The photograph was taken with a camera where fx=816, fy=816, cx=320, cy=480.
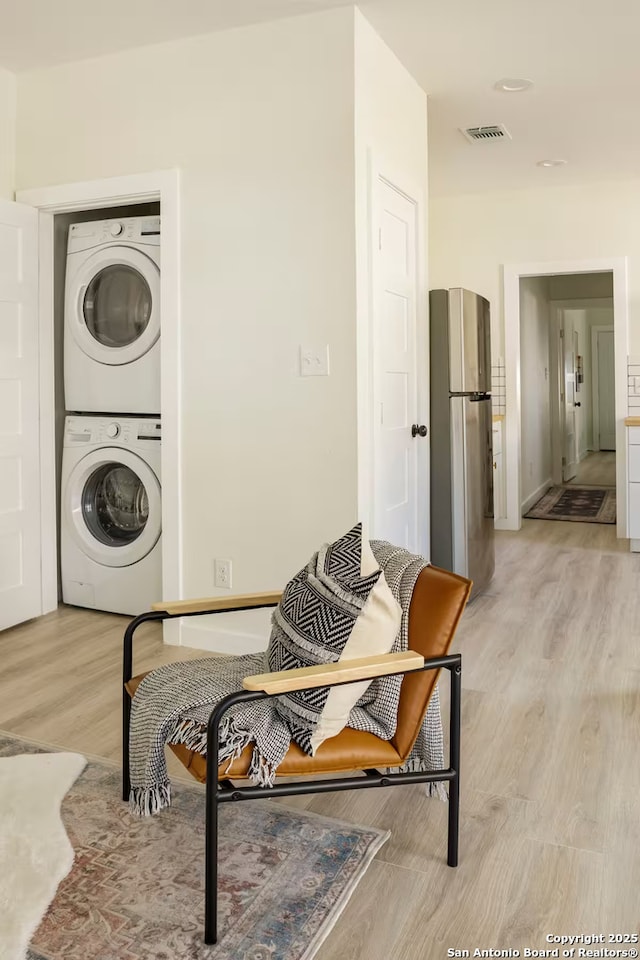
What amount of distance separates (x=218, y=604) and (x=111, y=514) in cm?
221

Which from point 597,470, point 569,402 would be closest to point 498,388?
point 569,402

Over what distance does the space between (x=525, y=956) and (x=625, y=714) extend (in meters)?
1.41

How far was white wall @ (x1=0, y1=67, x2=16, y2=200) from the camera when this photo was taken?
12.7 feet

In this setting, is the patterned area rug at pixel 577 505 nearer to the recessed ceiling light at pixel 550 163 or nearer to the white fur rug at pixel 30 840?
the recessed ceiling light at pixel 550 163

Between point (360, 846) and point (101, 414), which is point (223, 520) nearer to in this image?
point (101, 414)

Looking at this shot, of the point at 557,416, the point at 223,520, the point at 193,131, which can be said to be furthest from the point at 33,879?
A: the point at 557,416

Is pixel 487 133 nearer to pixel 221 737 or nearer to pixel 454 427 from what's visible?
pixel 454 427

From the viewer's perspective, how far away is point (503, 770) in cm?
245

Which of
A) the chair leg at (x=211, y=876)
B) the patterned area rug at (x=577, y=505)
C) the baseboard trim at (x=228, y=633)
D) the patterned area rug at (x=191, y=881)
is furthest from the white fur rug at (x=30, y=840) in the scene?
the patterned area rug at (x=577, y=505)

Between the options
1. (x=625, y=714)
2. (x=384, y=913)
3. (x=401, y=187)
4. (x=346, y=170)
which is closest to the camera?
(x=384, y=913)

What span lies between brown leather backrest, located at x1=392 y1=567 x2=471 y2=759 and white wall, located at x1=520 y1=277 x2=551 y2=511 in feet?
17.9

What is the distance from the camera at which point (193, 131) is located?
11.5 feet

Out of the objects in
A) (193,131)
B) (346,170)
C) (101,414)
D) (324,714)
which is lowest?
(324,714)

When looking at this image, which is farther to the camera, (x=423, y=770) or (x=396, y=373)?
(x=396, y=373)
